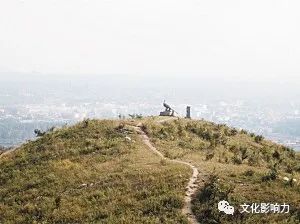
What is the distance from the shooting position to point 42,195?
27.3 m

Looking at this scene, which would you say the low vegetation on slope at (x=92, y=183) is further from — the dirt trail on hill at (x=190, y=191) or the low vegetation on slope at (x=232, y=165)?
the low vegetation on slope at (x=232, y=165)

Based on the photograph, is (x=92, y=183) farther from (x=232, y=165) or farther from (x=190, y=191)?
(x=232, y=165)

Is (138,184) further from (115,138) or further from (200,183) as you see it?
(115,138)

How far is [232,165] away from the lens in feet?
98.9

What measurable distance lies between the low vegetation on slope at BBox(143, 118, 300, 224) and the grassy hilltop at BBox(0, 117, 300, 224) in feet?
0.14

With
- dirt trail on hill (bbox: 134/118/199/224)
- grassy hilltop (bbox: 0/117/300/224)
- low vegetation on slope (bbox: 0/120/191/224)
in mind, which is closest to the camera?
dirt trail on hill (bbox: 134/118/199/224)

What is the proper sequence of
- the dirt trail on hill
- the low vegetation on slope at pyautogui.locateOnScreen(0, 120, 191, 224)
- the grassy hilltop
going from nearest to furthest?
the dirt trail on hill → the grassy hilltop → the low vegetation on slope at pyautogui.locateOnScreen(0, 120, 191, 224)

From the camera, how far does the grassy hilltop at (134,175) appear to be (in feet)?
74.2

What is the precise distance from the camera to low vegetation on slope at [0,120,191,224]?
2305 centimetres

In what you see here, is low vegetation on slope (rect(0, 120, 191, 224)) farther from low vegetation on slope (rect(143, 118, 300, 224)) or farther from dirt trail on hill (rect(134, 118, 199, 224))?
low vegetation on slope (rect(143, 118, 300, 224))

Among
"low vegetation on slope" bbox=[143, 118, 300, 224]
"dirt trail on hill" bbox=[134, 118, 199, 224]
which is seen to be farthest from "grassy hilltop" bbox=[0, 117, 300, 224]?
"dirt trail on hill" bbox=[134, 118, 199, 224]

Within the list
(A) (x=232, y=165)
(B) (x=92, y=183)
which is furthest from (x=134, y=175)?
(A) (x=232, y=165)

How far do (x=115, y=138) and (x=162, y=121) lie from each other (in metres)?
9.03

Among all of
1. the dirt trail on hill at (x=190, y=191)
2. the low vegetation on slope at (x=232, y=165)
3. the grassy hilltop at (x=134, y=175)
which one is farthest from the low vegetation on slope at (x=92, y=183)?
the low vegetation on slope at (x=232, y=165)
